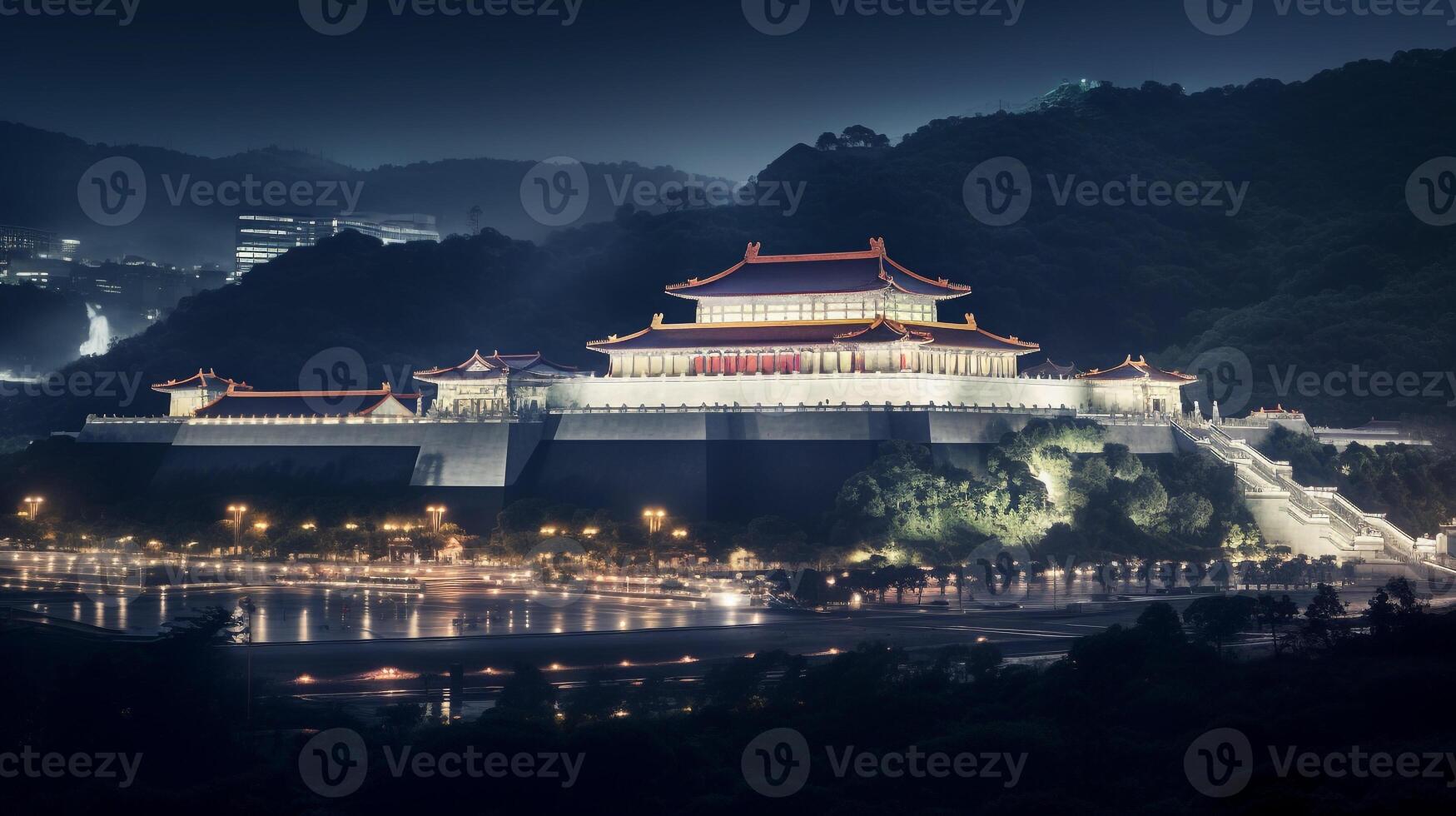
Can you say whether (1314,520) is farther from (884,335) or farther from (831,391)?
(831,391)

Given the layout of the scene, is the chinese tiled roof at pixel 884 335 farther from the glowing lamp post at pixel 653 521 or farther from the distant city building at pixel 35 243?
the distant city building at pixel 35 243

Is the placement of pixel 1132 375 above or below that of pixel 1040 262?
below

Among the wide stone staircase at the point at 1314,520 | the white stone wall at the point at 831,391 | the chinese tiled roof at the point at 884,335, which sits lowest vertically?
the wide stone staircase at the point at 1314,520

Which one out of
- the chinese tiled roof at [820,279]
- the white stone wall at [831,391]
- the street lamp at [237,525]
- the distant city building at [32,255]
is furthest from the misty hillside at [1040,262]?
the distant city building at [32,255]

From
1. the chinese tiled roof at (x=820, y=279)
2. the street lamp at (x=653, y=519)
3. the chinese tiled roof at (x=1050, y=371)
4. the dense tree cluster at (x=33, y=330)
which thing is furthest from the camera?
the dense tree cluster at (x=33, y=330)

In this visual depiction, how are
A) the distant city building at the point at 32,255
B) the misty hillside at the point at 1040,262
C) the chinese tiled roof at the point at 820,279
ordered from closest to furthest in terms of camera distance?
the chinese tiled roof at the point at 820,279, the misty hillside at the point at 1040,262, the distant city building at the point at 32,255

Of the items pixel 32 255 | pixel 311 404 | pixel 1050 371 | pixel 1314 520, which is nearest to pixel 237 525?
pixel 311 404
